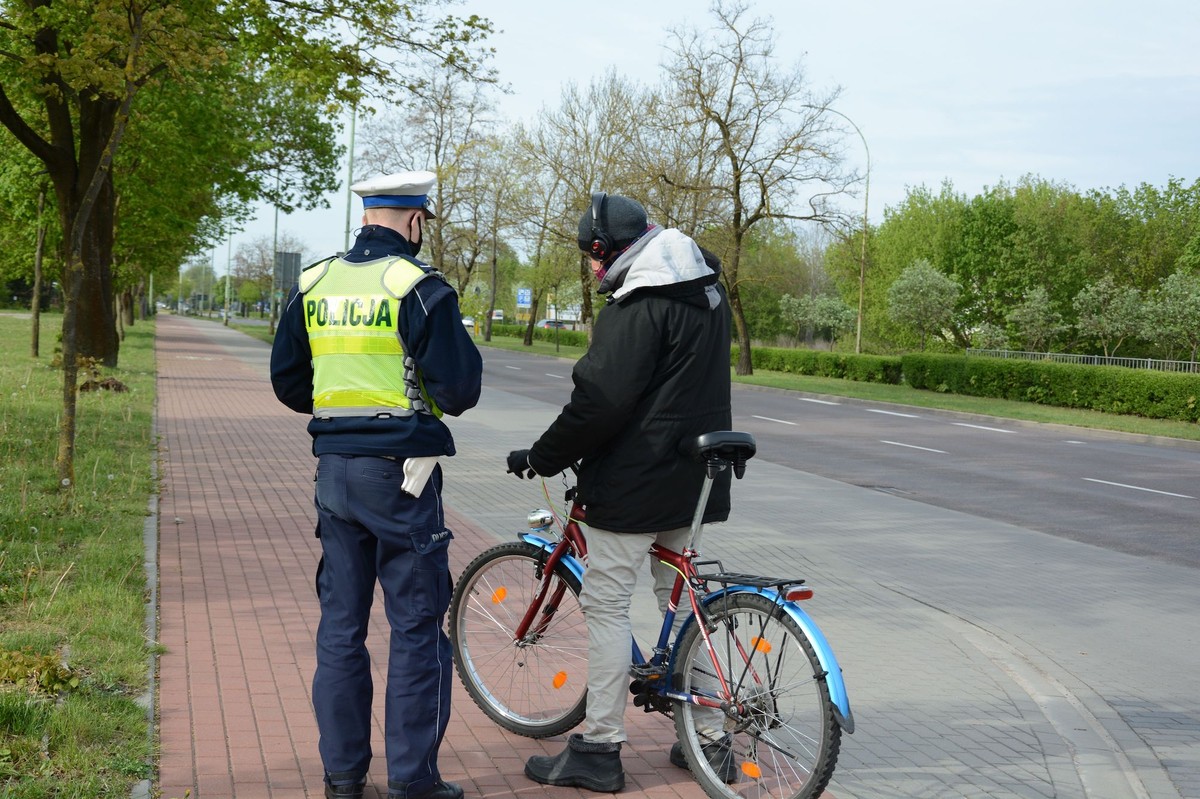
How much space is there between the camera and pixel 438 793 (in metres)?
3.63

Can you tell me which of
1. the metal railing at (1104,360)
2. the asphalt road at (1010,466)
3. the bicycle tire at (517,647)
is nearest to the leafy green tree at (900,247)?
the metal railing at (1104,360)

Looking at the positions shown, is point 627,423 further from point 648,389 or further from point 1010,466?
point 1010,466

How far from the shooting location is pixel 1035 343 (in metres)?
59.8

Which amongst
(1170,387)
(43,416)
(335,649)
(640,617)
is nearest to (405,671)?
(335,649)

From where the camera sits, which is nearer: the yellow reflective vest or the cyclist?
the yellow reflective vest

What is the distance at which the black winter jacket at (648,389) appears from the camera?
3650 mm

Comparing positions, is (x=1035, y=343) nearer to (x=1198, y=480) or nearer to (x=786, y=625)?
(x=1198, y=480)

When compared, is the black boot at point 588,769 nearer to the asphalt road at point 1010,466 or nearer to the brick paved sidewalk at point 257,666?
the brick paved sidewalk at point 257,666

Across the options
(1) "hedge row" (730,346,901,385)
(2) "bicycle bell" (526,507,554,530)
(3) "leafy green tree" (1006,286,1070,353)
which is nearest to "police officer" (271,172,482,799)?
(2) "bicycle bell" (526,507,554,530)

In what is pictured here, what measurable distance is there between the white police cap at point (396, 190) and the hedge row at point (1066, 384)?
25.1 meters

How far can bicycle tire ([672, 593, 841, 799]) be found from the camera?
3422mm

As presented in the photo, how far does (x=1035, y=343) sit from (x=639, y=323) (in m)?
60.1

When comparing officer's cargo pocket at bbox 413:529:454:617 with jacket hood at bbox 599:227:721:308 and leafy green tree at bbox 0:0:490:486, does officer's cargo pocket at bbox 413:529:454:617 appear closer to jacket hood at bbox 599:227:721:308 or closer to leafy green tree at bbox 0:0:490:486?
jacket hood at bbox 599:227:721:308

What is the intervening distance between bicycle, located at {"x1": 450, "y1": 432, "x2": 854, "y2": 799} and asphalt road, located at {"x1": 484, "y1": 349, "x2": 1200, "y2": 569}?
662 cm
